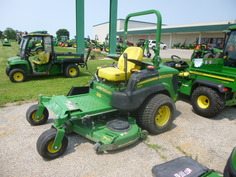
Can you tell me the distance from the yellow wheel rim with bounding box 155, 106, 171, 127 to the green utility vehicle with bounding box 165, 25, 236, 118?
1.20 meters

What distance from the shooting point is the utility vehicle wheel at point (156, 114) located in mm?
3370

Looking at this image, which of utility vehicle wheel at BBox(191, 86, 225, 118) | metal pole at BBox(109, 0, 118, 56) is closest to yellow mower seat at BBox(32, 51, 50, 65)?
utility vehicle wheel at BBox(191, 86, 225, 118)

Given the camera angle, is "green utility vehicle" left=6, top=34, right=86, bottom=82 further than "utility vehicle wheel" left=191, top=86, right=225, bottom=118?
Yes

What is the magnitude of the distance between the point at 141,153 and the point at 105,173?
70 centimetres

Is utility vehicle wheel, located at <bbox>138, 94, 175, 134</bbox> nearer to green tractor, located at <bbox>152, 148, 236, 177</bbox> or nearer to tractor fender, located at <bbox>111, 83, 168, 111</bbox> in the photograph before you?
tractor fender, located at <bbox>111, 83, 168, 111</bbox>

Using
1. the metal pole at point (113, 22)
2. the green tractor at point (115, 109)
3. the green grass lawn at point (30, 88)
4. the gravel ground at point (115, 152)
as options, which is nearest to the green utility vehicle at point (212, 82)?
the gravel ground at point (115, 152)

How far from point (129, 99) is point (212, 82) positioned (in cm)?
238

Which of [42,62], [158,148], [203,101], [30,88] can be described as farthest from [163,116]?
[42,62]

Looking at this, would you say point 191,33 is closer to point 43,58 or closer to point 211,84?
point 43,58

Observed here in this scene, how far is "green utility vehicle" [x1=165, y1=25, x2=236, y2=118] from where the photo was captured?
4230 millimetres

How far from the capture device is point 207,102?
455 centimetres

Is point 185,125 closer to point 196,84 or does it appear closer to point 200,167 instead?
point 196,84

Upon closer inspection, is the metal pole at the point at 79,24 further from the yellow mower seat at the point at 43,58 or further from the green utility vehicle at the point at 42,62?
the yellow mower seat at the point at 43,58

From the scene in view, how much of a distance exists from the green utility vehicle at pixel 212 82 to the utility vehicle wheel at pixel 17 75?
18.2ft
